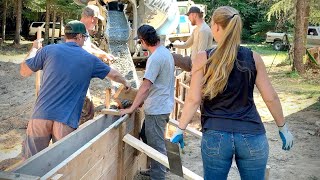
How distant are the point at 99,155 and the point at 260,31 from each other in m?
37.9

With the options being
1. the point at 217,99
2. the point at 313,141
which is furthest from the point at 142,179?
the point at 313,141

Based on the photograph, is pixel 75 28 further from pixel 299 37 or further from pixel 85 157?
pixel 299 37

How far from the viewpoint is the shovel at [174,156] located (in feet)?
10.6

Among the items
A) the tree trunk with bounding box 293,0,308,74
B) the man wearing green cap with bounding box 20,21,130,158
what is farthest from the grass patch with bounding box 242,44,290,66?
the man wearing green cap with bounding box 20,21,130,158

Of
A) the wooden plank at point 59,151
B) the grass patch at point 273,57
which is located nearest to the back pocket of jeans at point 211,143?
the wooden plank at point 59,151

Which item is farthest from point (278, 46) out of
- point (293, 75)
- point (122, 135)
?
point (122, 135)

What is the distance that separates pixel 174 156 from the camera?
3324 millimetres

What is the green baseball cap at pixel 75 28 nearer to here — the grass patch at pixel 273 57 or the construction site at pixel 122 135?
the construction site at pixel 122 135

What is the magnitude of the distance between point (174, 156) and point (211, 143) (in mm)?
492

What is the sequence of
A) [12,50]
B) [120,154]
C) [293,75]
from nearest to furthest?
1. [120,154]
2. [293,75]
3. [12,50]

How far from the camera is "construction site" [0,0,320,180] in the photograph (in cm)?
329

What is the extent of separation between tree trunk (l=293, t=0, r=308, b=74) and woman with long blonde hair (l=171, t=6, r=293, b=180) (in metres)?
14.8

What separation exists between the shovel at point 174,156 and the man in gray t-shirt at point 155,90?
1133mm

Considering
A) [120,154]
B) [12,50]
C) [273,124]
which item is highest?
[12,50]
